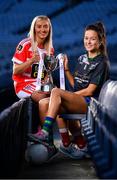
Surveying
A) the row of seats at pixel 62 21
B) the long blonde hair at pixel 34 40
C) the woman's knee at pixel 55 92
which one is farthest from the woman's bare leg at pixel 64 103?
the row of seats at pixel 62 21

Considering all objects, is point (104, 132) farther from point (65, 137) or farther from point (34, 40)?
point (34, 40)

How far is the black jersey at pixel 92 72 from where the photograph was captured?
2.88 m

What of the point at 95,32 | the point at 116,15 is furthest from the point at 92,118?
the point at 116,15

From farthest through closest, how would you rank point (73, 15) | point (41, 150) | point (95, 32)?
1. point (73, 15)
2. point (95, 32)
3. point (41, 150)

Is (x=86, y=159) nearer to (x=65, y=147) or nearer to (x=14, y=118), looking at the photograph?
(x=65, y=147)

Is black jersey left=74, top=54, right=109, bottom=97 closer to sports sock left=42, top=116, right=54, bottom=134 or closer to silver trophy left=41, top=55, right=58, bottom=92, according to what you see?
silver trophy left=41, top=55, right=58, bottom=92

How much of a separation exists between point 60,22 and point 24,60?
511 cm

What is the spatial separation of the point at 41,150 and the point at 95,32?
2.60ft

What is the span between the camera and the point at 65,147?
9.82 feet

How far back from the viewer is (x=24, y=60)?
3035 mm

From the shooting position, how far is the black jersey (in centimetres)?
288

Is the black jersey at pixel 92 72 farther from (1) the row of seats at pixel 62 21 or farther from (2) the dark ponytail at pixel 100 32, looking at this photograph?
(1) the row of seats at pixel 62 21

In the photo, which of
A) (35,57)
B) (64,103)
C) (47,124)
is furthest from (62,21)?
(47,124)

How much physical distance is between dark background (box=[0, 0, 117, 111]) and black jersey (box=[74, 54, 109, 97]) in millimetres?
4021
